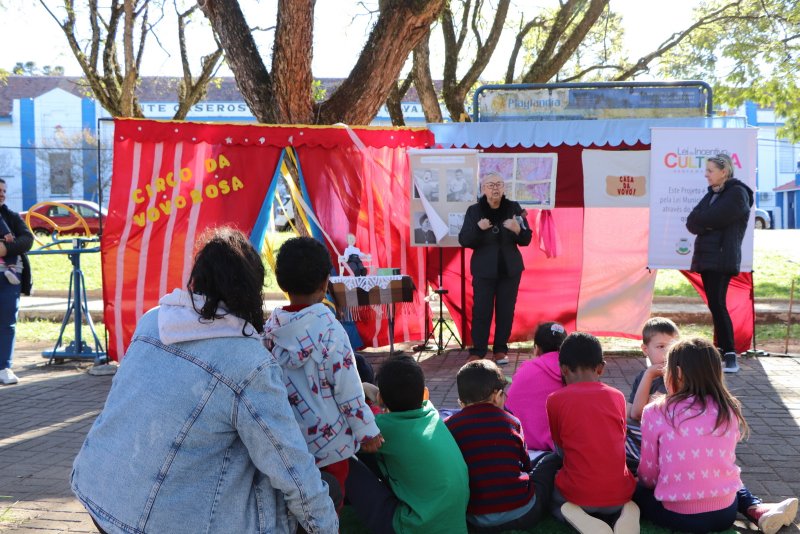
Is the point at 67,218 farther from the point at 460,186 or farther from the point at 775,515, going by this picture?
the point at 775,515

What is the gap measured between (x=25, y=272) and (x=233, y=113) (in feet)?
116

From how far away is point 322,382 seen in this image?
2867mm

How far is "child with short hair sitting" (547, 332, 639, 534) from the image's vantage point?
3463mm

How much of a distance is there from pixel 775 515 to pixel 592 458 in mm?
868

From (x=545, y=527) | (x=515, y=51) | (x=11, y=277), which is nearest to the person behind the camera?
(x=545, y=527)

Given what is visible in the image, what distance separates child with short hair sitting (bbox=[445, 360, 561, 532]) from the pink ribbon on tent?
4.58 m

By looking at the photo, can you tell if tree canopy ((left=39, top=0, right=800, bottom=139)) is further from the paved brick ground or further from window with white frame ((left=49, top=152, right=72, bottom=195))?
window with white frame ((left=49, top=152, right=72, bottom=195))

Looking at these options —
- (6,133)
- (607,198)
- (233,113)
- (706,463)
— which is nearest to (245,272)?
(706,463)

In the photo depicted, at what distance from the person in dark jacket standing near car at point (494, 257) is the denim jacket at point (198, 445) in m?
5.12

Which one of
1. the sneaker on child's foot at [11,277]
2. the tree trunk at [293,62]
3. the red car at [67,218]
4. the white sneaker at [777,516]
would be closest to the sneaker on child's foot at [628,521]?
the white sneaker at [777,516]

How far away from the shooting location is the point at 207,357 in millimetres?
2205

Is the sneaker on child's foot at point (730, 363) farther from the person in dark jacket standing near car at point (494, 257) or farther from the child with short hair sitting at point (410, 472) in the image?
the child with short hair sitting at point (410, 472)

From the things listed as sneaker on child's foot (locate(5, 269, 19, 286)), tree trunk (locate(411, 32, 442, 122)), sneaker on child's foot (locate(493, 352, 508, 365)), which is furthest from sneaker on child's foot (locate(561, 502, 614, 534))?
tree trunk (locate(411, 32, 442, 122))

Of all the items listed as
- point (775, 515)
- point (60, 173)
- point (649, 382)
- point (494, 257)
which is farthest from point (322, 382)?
point (60, 173)
